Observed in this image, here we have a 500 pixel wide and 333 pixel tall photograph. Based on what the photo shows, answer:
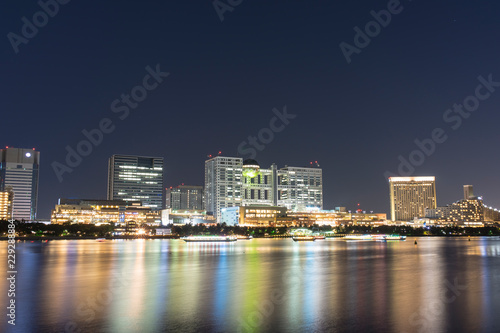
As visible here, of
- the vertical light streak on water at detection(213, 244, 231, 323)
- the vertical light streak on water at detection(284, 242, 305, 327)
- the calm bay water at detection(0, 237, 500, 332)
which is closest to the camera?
the calm bay water at detection(0, 237, 500, 332)

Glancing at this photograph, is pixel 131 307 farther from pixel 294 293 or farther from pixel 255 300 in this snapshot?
A: pixel 294 293

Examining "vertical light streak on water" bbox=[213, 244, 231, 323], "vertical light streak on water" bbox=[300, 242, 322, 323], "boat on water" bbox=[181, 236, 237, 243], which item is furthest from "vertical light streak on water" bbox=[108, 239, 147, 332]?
"boat on water" bbox=[181, 236, 237, 243]

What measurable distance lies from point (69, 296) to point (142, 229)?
162m

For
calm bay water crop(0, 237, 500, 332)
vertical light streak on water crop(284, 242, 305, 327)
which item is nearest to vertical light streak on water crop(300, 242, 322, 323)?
calm bay water crop(0, 237, 500, 332)

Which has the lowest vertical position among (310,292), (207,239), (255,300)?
(207,239)

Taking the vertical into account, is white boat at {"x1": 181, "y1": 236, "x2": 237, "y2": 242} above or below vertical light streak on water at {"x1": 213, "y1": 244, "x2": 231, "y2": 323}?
below

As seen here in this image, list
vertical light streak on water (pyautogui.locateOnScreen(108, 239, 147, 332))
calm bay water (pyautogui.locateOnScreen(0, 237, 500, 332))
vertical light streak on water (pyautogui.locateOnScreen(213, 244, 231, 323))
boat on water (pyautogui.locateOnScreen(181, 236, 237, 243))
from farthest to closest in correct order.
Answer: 1. boat on water (pyautogui.locateOnScreen(181, 236, 237, 243))
2. vertical light streak on water (pyautogui.locateOnScreen(213, 244, 231, 323))
3. calm bay water (pyautogui.locateOnScreen(0, 237, 500, 332))
4. vertical light streak on water (pyautogui.locateOnScreen(108, 239, 147, 332))

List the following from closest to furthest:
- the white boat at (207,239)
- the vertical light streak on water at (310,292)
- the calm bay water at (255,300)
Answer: the calm bay water at (255,300) → the vertical light streak on water at (310,292) → the white boat at (207,239)

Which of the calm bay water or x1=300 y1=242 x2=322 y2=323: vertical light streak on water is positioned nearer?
the calm bay water

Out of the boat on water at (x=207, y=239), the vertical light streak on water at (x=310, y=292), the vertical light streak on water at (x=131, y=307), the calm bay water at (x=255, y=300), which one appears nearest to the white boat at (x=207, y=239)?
the boat on water at (x=207, y=239)

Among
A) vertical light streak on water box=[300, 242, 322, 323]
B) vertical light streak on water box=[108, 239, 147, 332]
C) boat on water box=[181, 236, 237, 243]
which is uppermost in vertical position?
vertical light streak on water box=[108, 239, 147, 332]

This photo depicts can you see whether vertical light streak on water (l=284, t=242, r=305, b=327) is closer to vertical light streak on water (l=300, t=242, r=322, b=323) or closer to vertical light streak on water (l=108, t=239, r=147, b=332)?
vertical light streak on water (l=300, t=242, r=322, b=323)

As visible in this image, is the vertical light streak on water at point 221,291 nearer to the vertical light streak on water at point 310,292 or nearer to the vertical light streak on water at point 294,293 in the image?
the vertical light streak on water at point 294,293

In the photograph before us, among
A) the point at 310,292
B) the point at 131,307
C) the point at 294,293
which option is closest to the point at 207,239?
the point at 310,292
